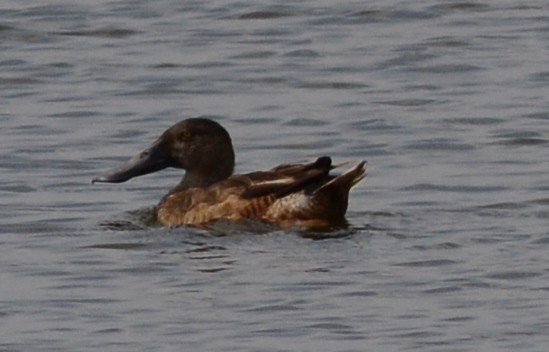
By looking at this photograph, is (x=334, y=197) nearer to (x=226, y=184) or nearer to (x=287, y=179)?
(x=287, y=179)

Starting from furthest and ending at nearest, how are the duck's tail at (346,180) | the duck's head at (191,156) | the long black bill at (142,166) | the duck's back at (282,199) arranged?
the long black bill at (142,166), the duck's head at (191,156), the duck's back at (282,199), the duck's tail at (346,180)

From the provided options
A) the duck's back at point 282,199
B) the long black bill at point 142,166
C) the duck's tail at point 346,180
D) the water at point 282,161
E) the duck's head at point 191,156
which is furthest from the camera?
the long black bill at point 142,166

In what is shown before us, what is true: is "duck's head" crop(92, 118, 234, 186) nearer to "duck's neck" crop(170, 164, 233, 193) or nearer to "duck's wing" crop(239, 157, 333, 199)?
"duck's neck" crop(170, 164, 233, 193)

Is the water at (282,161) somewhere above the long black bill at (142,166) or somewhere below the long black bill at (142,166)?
below

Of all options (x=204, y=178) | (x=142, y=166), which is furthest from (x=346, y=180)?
(x=142, y=166)

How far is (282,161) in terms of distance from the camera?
1516cm

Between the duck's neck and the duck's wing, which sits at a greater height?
the duck's wing

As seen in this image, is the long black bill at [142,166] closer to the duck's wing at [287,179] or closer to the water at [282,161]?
the water at [282,161]

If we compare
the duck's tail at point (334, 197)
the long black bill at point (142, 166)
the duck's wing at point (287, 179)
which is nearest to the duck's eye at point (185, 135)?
the long black bill at point (142, 166)

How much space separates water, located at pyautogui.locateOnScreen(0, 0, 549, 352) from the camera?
10664mm

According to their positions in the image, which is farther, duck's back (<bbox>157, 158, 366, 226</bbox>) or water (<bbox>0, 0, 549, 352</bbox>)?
duck's back (<bbox>157, 158, 366, 226</bbox>)

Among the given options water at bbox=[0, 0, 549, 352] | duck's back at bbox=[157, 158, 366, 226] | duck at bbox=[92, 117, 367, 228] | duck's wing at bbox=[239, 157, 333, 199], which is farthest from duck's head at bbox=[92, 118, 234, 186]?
duck's wing at bbox=[239, 157, 333, 199]

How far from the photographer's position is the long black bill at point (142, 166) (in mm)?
14242

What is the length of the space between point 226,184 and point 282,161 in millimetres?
1582
